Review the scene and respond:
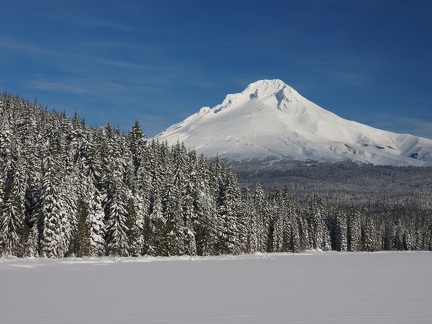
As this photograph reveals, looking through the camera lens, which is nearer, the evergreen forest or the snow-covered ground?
the snow-covered ground

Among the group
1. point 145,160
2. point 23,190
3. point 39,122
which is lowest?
point 23,190

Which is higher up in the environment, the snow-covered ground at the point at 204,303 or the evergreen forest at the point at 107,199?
the evergreen forest at the point at 107,199

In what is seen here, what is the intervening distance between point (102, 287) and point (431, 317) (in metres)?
16.7

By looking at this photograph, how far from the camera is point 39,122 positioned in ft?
307

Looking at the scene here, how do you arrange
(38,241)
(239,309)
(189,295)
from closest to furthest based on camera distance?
(239,309), (189,295), (38,241)

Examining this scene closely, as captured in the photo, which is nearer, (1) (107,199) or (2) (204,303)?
(2) (204,303)

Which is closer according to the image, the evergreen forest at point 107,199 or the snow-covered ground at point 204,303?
the snow-covered ground at point 204,303

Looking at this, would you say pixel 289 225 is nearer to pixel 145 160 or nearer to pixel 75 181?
pixel 145 160

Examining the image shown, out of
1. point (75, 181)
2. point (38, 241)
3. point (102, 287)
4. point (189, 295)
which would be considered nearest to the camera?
point (189, 295)

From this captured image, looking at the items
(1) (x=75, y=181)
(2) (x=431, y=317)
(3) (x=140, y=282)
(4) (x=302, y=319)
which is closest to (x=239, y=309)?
(4) (x=302, y=319)

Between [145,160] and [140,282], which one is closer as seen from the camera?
[140,282]

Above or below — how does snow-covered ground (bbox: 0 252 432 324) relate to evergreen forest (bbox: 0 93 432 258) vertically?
below

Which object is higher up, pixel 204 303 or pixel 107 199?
pixel 107 199

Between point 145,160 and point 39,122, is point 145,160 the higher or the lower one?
the lower one
